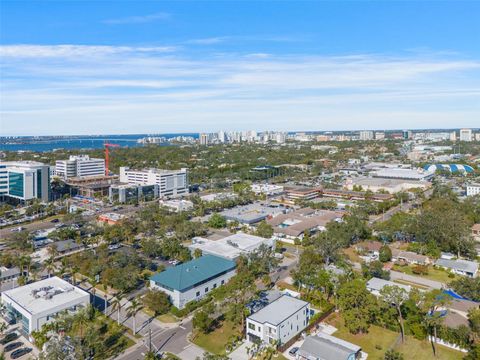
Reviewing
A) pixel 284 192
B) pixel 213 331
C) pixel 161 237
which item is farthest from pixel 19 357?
pixel 284 192

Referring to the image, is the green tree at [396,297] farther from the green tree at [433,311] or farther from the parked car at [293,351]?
the parked car at [293,351]

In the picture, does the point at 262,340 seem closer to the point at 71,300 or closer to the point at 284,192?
the point at 71,300

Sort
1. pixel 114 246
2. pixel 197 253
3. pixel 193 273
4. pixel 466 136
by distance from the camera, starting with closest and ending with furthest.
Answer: pixel 193 273 → pixel 197 253 → pixel 114 246 → pixel 466 136

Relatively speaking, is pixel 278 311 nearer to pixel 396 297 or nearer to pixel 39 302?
pixel 396 297

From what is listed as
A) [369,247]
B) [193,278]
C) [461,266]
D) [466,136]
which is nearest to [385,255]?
[369,247]

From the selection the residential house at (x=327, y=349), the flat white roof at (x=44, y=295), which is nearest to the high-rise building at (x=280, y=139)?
the flat white roof at (x=44, y=295)
